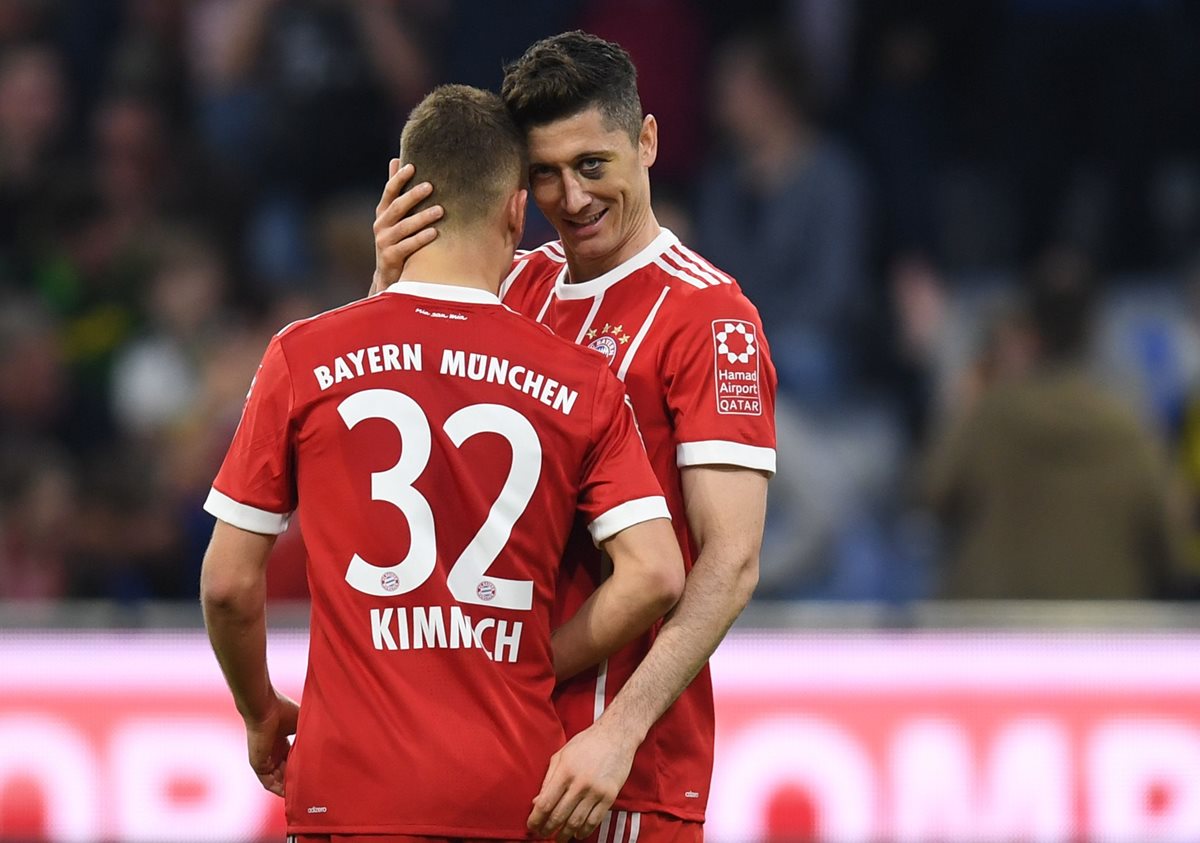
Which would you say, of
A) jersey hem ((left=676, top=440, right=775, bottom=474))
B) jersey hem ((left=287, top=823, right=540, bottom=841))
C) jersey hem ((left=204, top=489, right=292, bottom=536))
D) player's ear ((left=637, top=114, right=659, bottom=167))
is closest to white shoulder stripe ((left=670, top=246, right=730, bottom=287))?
player's ear ((left=637, top=114, right=659, bottom=167))

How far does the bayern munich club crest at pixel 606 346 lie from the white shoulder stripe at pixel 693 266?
205 millimetres

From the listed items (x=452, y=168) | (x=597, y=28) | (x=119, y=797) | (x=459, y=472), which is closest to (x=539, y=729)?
(x=459, y=472)

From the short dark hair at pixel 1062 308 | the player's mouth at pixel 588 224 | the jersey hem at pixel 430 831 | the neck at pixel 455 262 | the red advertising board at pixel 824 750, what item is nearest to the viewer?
the jersey hem at pixel 430 831

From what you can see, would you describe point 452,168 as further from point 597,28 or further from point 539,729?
point 597,28

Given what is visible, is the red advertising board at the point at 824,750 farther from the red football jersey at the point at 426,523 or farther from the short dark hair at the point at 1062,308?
the red football jersey at the point at 426,523

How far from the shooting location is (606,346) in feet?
10.2

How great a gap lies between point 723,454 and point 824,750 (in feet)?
8.40

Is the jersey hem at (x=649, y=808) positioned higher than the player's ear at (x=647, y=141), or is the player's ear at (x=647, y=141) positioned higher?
the player's ear at (x=647, y=141)

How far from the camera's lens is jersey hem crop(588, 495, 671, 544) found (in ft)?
9.15

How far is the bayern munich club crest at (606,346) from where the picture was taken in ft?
10.2

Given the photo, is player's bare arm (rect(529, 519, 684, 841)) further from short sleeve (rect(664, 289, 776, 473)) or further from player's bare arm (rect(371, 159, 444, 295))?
player's bare arm (rect(371, 159, 444, 295))

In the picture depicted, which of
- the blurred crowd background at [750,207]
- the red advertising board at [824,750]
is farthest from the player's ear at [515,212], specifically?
the blurred crowd background at [750,207]

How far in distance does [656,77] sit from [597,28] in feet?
1.16

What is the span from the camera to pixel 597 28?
26.7 ft
